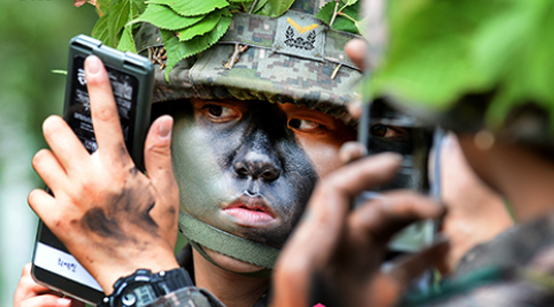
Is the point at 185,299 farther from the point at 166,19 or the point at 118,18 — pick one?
the point at 118,18

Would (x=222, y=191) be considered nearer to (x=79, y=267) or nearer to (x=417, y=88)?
(x=79, y=267)

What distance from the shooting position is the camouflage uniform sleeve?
1.08 m

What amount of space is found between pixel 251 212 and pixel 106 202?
501mm

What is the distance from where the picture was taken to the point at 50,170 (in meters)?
1.15

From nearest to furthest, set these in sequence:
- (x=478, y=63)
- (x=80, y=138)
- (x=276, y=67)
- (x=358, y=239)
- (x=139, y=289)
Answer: (x=478, y=63) → (x=358, y=239) → (x=139, y=289) → (x=80, y=138) → (x=276, y=67)

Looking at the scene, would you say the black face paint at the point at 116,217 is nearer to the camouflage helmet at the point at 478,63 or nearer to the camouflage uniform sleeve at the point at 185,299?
the camouflage uniform sleeve at the point at 185,299

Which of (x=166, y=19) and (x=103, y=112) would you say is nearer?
(x=103, y=112)

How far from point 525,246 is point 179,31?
119 centimetres

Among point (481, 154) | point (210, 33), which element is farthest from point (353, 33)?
point (481, 154)

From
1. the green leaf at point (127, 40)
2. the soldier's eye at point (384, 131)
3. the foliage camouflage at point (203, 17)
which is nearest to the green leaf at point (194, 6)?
the foliage camouflage at point (203, 17)

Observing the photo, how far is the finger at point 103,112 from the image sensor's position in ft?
3.65

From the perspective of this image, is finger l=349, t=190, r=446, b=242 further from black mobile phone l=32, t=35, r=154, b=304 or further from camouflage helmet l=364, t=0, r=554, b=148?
black mobile phone l=32, t=35, r=154, b=304

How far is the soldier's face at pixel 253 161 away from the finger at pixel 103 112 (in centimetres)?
46

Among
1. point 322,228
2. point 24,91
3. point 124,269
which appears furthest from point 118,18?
point 24,91
